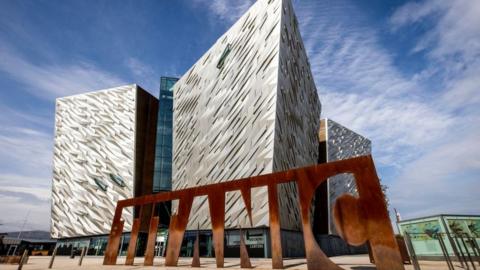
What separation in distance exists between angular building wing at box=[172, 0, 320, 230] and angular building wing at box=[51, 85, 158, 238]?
629cm

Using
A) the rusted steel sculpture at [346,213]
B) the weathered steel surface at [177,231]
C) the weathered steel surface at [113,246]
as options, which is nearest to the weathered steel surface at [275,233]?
the rusted steel sculpture at [346,213]

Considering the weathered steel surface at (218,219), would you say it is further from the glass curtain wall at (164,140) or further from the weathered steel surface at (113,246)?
the glass curtain wall at (164,140)

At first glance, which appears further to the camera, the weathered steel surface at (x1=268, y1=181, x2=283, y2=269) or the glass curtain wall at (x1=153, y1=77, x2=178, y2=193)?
the glass curtain wall at (x1=153, y1=77, x2=178, y2=193)

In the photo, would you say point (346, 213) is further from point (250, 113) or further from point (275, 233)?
point (250, 113)

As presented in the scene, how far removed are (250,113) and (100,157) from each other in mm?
23410

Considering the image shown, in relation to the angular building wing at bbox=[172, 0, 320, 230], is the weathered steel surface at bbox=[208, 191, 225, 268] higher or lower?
lower

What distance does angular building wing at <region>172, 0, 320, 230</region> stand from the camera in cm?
2377

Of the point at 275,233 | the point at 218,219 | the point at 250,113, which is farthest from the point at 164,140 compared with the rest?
the point at 275,233

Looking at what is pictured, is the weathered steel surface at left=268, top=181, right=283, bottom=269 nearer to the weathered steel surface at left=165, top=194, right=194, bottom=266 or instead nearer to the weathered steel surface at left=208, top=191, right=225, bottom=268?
Answer: the weathered steel surface at left=208, top=191, right=225, bottom=268

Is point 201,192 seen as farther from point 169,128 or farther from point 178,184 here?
point 169,128

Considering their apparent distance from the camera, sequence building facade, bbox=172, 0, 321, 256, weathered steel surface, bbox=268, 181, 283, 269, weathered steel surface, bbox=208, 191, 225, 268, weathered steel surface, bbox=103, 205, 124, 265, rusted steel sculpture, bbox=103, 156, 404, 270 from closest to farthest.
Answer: rusted steel sculpture, bbox=103, 156, 404, 270 < weathered steel surface, bbox=268, 181, 283, 269 < weathered steel surface, bbox=208, 191, 225, 268 < weathered steel surface, bbox=103, 205, 124, 265 < building facade, bbox=172, 0, 321, 256

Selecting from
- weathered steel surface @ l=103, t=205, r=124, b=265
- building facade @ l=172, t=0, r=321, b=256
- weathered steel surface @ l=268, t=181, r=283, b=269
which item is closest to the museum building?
building facade @ l=172, t=0, r=321, b=256

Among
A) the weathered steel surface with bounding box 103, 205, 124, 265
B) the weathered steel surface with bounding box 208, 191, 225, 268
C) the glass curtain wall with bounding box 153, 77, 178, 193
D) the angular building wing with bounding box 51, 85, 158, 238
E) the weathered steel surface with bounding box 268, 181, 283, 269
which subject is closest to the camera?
the weathered steel surface with bounding box 268, 181, 283, 269

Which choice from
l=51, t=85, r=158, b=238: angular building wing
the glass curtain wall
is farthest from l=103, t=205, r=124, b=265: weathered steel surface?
the glass curtain wall
